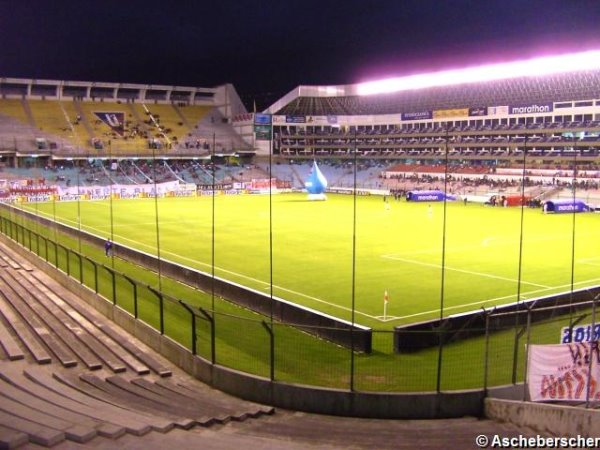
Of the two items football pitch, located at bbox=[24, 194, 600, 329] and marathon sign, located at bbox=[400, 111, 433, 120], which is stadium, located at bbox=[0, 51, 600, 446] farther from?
marathon sign, located at bbox=[400, 111, 433, 120]

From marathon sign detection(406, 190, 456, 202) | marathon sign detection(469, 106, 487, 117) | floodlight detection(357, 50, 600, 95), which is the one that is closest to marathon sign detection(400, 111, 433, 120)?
floodlight detection(357, 50, 600, 95)

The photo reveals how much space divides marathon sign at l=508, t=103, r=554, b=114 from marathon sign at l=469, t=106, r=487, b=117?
13.6 ft

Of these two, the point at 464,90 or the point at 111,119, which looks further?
the point at 111,119

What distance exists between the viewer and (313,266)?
28.5m

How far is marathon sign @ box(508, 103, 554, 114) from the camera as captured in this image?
8175 centimetres

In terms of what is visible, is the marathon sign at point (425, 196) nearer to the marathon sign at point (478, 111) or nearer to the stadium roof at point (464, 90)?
the stadium roof at point (464, 90)

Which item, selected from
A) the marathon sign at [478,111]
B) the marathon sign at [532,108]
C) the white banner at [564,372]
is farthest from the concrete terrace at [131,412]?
the marathon sign at [478,111]

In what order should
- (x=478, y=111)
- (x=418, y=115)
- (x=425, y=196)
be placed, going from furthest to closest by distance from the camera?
(x=418, y=115), (x=478, y=111), (x=425, y=196)

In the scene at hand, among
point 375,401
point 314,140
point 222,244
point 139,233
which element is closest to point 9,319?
point 375,401

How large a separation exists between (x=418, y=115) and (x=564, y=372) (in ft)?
297

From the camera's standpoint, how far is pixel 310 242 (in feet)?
118

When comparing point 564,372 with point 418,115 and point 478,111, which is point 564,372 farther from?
point 418,115

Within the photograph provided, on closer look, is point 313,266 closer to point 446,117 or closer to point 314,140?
point 446,117

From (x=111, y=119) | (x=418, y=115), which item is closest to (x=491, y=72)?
(x=418, y=115)
